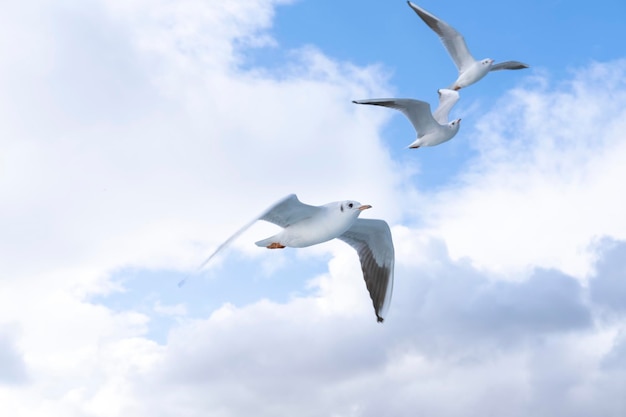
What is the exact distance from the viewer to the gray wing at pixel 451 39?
83.4 feet

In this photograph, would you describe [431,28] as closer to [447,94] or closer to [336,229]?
[447,94]

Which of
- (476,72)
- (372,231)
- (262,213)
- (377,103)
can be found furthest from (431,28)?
(262,213)

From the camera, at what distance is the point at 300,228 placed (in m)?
12.3

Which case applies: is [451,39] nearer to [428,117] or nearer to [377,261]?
[428,117]

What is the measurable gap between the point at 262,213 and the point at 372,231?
4.65m

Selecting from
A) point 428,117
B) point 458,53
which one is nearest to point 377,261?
point 428,117

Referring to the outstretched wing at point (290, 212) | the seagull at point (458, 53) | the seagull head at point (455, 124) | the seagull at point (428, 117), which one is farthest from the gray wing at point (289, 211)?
the seagull at point (458, 53)

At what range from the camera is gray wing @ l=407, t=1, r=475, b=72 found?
1000 inches

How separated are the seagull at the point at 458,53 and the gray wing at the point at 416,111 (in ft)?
17.7

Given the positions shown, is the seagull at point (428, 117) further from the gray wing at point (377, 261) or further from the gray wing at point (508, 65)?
the gray wing at point (508, 65)

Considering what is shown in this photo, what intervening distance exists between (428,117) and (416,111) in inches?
27.4

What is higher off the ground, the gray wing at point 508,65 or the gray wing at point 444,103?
the gray wing at point 508,65

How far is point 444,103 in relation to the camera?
24469 mm

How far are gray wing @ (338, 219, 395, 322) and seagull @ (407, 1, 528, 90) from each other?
42.2 ft
